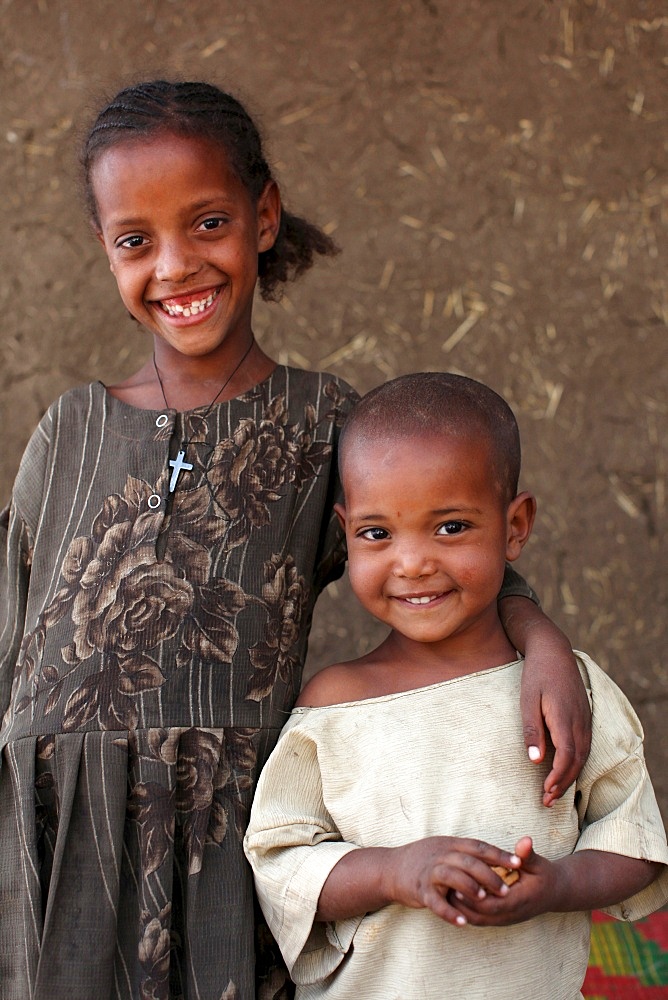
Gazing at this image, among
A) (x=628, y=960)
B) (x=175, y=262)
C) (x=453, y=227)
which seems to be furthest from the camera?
(x=453, y=227)

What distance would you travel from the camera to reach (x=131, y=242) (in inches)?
81.0

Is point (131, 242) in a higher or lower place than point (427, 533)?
higher

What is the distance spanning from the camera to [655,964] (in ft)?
9.14

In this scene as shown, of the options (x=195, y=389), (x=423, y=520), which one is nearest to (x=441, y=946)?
(x=423, y=520)

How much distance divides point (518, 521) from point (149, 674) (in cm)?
59

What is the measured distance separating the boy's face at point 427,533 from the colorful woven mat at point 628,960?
121 cm

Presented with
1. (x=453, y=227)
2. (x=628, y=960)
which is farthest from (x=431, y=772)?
(x=453, y=227)

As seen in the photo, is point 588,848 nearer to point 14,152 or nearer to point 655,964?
point 655,964

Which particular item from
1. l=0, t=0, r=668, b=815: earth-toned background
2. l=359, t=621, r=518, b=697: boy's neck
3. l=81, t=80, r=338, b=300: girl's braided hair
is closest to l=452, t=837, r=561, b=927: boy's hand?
l=359, t=621, r=518, b=697: boy's neck

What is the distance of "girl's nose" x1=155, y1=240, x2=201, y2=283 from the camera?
2.02m

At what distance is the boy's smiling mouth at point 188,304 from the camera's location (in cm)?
208

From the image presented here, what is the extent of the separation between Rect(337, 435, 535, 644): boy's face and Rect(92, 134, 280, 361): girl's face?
0.39 metres

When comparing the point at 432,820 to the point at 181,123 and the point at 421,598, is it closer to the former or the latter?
the point at 421,598

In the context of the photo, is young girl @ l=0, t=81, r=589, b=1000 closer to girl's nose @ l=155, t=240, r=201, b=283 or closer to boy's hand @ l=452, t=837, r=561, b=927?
girl's nose @ l=155, t=240, r=201, b=283
